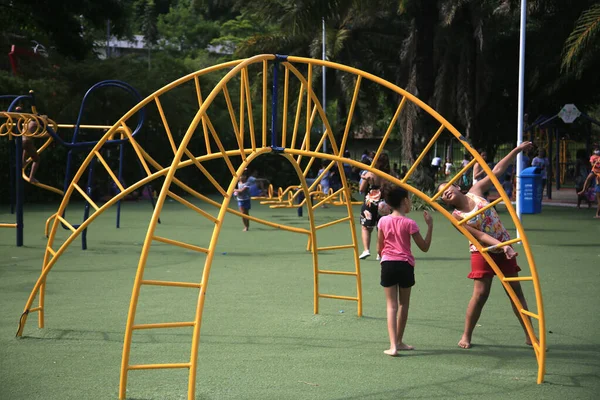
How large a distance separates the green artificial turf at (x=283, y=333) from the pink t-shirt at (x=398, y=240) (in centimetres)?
75

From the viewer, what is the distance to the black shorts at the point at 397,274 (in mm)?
6004

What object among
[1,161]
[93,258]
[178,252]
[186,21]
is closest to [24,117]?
[93,258]

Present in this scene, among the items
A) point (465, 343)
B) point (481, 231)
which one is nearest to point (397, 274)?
point (481, 231)

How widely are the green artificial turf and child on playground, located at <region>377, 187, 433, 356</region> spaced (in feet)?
0.83

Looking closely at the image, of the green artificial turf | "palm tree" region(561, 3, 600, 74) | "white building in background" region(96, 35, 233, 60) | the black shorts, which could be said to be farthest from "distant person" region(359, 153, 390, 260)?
"white building in background" region(96, 35, 233, 60)

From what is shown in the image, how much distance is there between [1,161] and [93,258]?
12635 millimetres

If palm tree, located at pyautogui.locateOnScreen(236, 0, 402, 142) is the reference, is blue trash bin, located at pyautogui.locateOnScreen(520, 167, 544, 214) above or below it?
below

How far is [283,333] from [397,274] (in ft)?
4.18

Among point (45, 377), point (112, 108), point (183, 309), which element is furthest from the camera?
point (112, 108)

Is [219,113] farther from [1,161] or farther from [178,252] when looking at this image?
[178,252]

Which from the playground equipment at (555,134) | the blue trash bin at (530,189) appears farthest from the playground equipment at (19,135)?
the playground equipment at (555,134)

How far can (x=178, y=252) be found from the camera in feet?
40.4

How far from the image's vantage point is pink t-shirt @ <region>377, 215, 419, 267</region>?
6.05m

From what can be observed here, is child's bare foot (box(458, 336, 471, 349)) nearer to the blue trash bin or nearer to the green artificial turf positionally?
the green artificial turf
